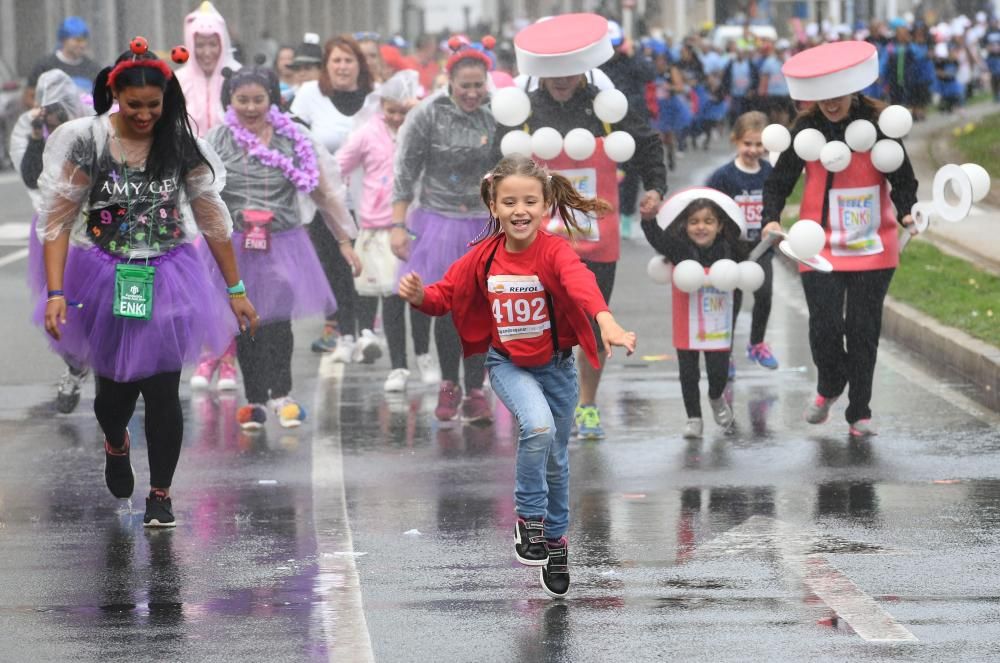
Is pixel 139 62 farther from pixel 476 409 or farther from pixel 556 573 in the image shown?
pixel 476 409

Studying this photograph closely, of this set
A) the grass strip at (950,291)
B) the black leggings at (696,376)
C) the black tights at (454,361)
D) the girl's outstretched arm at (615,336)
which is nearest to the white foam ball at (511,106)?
the black tights at (454,361)

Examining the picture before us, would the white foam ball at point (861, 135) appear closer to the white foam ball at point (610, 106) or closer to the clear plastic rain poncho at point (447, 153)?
the white foam ball at point (610, 106)

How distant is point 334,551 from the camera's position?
23.8ft

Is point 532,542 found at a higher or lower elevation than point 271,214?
lower

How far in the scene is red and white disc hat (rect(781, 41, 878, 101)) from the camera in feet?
30.1

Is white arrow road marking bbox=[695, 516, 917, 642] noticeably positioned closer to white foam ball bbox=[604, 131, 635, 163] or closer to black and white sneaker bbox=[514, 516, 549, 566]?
black and white sneaker bbox=[514, 516, 549, 566]

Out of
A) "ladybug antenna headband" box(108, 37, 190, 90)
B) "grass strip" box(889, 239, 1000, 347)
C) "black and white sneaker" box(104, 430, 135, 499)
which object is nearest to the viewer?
"ladybug antenna headband" box(108, 37, 190, 90)

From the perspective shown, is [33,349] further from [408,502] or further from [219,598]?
[219,598]

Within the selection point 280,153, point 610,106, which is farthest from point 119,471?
point 610,106

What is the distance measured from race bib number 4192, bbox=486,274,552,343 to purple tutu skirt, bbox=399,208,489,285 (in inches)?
142

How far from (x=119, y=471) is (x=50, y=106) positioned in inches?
144

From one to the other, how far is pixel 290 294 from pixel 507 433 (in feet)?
4.17

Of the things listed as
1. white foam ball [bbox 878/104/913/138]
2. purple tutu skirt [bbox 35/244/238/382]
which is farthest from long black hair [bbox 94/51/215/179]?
white foam ball [bbox 878/104/913/138]

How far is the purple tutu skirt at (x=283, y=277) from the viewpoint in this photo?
32.7ft
